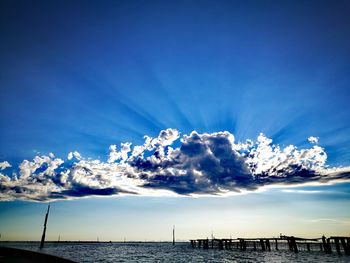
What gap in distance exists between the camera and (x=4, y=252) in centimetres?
1945

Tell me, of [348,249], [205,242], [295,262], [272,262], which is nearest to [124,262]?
[272,262]

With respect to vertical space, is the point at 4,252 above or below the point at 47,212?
below

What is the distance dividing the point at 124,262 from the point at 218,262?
41.1ft

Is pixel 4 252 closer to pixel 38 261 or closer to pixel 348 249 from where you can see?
pixel 38 261

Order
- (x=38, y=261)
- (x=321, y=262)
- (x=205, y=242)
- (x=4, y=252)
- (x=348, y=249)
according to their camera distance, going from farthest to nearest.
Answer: (x=205, y=242), (x=348, y=249), (x=321, y=262), (x=4, y=252), (x=38, y=261)

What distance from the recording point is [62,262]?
11.7m

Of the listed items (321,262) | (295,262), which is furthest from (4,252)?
(321,262)

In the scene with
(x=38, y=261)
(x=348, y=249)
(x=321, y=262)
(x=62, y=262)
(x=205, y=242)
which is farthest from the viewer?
(x=205, y=242)

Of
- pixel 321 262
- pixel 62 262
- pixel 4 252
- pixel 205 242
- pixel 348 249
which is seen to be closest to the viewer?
pixel 62 262

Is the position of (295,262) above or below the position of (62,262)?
below

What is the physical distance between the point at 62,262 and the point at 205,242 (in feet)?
243

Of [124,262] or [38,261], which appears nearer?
[38,261]

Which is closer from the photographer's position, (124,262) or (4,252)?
(4,252)

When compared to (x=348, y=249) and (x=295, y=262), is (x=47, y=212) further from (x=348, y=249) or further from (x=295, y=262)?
(x=348, y=249)
